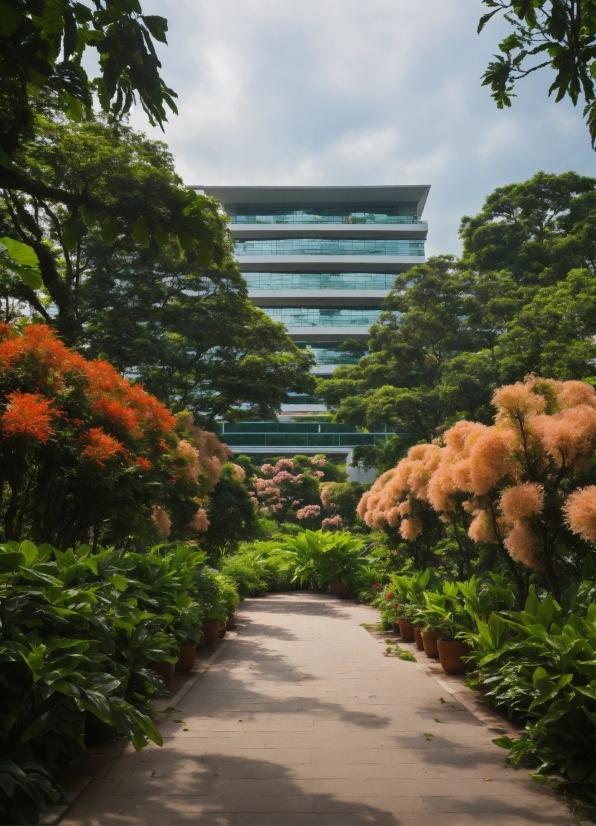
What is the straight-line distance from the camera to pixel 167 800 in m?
3.90

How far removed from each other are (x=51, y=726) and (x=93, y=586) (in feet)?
3.35

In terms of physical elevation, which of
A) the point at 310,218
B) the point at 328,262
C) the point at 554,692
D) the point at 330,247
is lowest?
the point at 554,692

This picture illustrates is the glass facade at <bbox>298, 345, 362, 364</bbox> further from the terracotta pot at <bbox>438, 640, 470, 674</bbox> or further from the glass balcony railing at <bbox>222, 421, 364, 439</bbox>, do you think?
the terracotta pot at <bbox>438, 640, 470, 674</bbox>

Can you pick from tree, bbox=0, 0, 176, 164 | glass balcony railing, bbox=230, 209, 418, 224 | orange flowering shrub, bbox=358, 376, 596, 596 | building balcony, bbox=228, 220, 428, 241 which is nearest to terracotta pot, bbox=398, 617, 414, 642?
orange flowering shrub, bbox=358, 376, 596, 596

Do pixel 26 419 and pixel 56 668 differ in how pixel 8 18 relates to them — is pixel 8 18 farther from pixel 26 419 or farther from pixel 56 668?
pixel 26 419

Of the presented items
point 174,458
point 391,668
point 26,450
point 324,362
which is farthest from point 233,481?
point 324,362

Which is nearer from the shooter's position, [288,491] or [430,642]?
[430,642]

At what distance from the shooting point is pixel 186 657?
7820 mm

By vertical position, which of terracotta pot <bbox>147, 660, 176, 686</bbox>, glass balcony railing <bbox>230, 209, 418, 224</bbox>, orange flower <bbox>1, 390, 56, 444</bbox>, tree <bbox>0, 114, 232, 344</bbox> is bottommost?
terracotta pot <bbox>147, 660, 176, 686</bbox>

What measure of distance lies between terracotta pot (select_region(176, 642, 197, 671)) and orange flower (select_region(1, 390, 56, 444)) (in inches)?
127

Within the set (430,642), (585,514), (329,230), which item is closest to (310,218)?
(329,230)

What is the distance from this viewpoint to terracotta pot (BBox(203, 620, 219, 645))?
980 centimetres

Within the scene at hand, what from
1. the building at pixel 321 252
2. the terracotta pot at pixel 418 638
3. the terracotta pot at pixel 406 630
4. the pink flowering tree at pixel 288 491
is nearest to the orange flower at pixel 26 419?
the terracotta pot at pixel 418 638

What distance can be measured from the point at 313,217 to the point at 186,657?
49606mm
